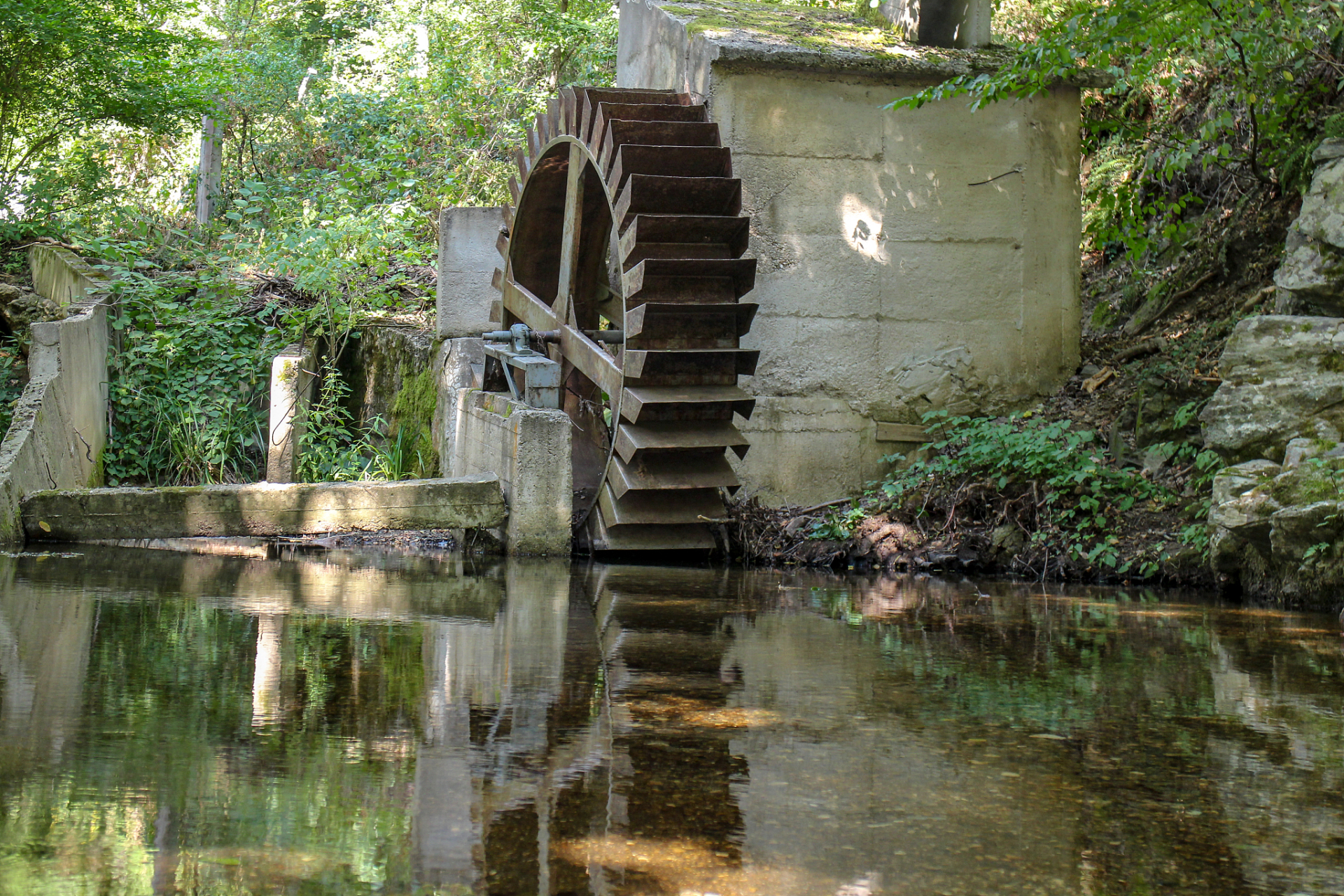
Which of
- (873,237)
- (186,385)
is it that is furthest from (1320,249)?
(186,385)

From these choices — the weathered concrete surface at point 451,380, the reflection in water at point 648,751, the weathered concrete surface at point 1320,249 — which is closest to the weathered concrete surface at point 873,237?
the weathered concrete surface at point 1320,249

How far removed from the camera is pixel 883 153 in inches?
333

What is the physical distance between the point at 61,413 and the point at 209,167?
11136 mm

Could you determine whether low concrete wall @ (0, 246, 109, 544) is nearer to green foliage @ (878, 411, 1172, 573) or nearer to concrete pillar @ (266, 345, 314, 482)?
concrete pillar @ (266, 345, 314, 482)

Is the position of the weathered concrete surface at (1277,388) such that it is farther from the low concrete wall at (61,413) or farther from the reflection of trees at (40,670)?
the low concrete wall at (61,413)

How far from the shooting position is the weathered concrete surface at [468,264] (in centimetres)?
1005

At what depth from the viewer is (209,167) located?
18.2m

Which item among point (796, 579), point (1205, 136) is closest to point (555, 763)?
point (796, 579)

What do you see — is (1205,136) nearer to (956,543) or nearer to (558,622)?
(956,543)

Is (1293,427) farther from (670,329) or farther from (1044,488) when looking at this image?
(670,329)

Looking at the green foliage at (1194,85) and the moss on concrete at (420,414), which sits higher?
the green foliage at (1194,85)

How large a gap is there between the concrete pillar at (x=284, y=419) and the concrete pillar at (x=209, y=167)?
7.68 m

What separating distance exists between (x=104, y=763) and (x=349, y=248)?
350 inches

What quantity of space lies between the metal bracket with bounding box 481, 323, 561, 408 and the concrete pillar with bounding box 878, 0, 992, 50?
11.4 ft
